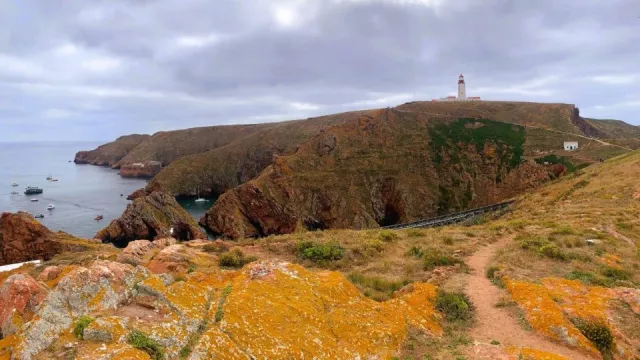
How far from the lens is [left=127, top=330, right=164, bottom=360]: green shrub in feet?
19.9

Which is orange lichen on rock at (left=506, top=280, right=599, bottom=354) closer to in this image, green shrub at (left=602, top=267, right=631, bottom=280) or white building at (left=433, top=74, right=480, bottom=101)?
green shrub at (left=602, top=267, right=631, bottom=280)

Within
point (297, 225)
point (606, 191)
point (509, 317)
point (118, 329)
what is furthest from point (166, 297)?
point (297, 225)

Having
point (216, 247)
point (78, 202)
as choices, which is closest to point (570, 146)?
point (216, 247)

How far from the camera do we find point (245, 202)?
215ft

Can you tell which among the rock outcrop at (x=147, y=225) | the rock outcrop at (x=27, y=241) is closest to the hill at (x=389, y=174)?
the rock outcrop at (x=147, y=225)

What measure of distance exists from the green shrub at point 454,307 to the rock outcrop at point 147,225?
172 ft

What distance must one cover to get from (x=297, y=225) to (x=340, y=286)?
53.1 metres

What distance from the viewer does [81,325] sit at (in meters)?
6.38

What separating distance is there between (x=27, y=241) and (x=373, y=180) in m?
51.7

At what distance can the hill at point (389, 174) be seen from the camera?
6412 cm

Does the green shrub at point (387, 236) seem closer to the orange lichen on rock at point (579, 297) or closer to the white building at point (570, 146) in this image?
the orange lichen on rock at point (579, 297)

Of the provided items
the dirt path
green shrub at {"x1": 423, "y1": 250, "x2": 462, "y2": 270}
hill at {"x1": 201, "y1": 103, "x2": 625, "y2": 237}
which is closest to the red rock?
the dirt path

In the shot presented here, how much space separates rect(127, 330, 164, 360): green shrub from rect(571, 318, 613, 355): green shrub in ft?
30.5

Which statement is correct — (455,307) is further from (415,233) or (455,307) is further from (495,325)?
(415,233)
